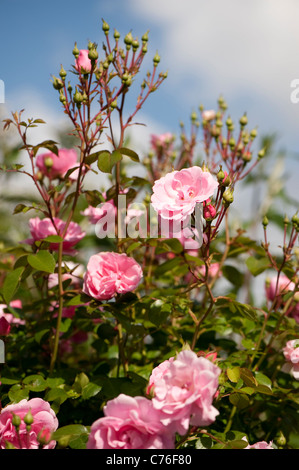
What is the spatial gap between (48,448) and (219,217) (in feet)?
1.58

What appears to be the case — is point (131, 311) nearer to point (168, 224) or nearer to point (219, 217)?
point (168, 224)

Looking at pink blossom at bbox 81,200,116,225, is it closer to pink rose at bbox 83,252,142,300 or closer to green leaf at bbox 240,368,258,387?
pink rose at bbox 83,252,142,300

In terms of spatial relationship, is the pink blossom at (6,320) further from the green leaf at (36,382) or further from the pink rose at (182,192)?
the pink rose at (182,192)

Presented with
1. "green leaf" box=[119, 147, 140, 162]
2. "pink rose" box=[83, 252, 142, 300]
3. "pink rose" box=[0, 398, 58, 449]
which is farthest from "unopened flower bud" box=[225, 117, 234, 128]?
"pink rose" box=[0, 398, 58, 449]

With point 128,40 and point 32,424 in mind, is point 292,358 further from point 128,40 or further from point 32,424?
point 128,40

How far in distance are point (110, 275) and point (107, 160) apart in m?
0.24

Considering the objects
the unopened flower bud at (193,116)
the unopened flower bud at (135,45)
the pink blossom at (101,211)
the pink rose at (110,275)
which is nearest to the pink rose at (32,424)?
the pink rose at (110,275)

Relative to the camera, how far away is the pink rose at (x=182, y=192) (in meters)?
0.94

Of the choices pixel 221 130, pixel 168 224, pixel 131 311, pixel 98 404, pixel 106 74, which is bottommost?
pixel 98 404

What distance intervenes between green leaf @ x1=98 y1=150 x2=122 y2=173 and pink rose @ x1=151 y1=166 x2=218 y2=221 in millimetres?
155

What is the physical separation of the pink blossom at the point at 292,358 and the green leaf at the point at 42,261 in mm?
551

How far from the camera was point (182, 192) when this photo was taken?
97 centimetres

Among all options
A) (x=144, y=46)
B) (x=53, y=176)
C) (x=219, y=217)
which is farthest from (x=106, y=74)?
(x=219, y=217)
